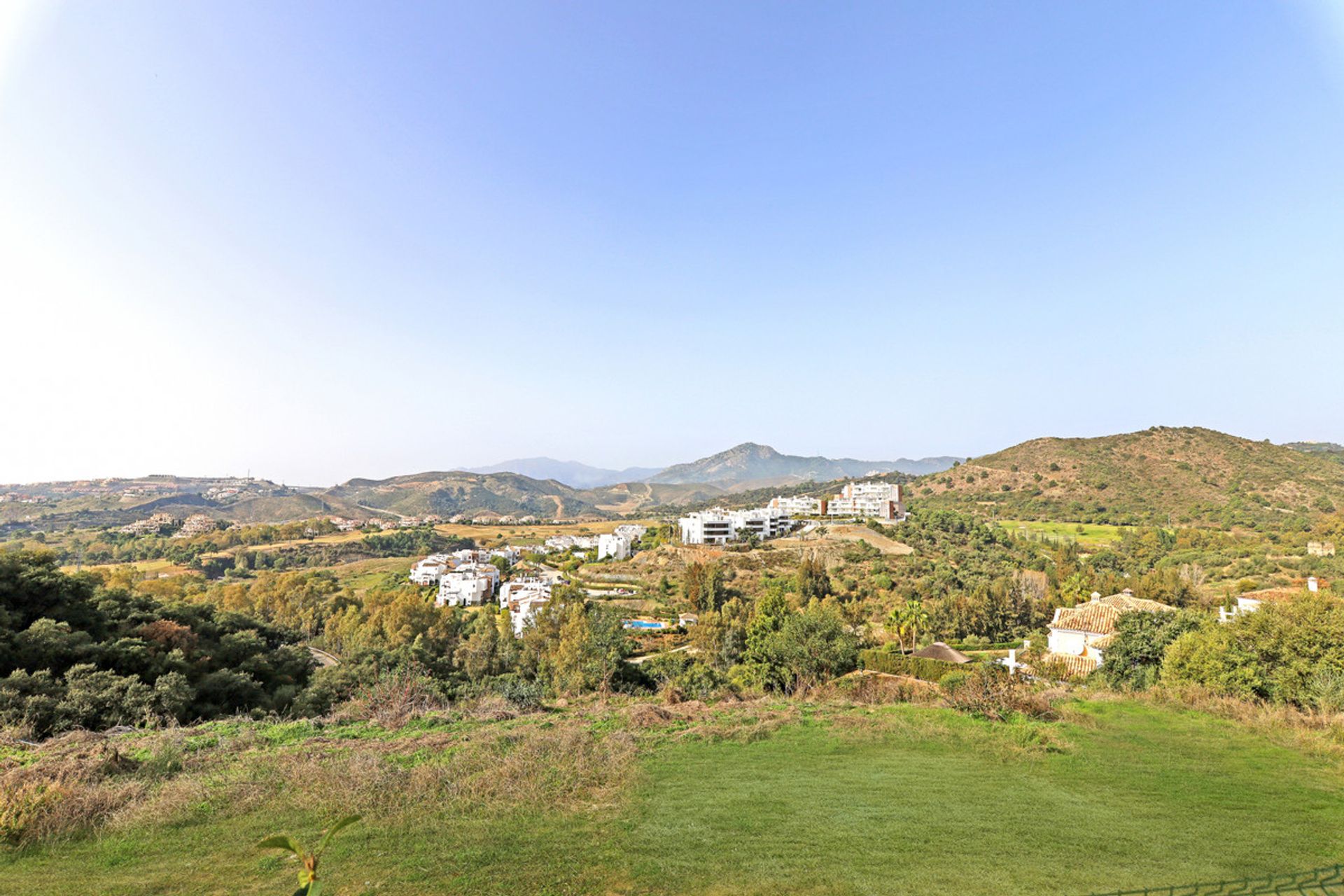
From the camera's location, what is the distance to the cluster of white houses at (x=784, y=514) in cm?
8081

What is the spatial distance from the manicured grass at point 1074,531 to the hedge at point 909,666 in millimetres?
45570

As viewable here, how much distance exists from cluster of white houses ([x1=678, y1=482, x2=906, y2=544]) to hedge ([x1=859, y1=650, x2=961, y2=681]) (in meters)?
51.4

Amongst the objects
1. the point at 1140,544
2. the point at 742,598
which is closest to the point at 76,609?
the point at 742,598

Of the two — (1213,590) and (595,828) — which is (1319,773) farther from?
(1213,590)

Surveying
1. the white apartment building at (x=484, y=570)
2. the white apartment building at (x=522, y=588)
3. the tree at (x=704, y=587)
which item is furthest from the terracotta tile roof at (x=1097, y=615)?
the white apartment building at (x=484, y=570)

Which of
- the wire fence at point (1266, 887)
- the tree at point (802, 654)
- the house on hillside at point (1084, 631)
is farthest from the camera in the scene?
the house on hillside at point (1084, 631)

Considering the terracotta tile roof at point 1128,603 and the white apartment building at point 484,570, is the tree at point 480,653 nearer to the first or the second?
the white apartment building at point 484,570

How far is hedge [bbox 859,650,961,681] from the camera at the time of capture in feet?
85.4

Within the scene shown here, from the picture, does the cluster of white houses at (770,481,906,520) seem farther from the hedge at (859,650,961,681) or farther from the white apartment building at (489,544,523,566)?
the hedge at (859,650,961,681)

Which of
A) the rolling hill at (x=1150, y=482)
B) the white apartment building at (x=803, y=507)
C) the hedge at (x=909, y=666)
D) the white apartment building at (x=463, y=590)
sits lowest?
the white apartment building at (x=463, y=590)

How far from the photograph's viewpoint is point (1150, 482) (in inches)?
3187

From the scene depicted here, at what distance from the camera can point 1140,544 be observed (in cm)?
5594

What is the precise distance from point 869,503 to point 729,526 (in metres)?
28.5

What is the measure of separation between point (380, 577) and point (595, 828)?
7497cm
